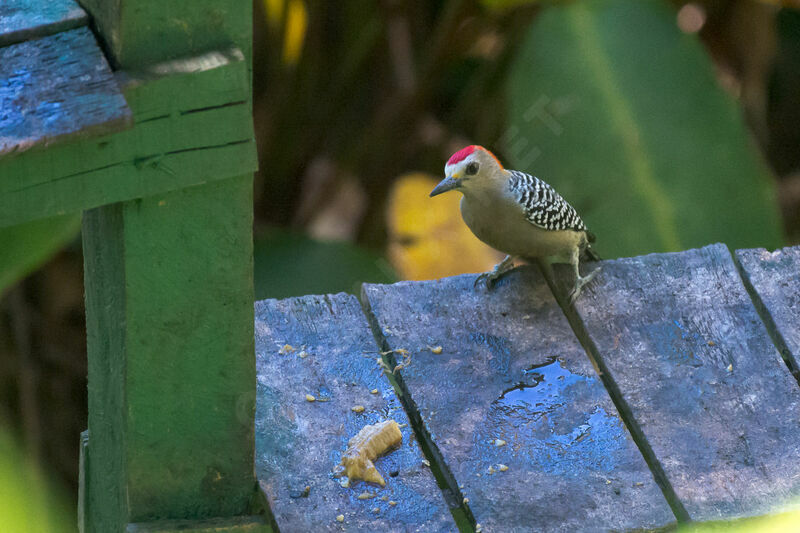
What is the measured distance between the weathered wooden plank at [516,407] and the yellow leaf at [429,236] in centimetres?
196

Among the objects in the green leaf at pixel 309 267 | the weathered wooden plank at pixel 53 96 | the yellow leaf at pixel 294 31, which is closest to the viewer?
the weathered wooden plank at pixel 53 96

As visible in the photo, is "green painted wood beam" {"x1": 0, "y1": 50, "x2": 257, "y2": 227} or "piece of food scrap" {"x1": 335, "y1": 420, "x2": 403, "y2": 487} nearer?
"green painted wood beam" {"x1": 0, "y1": 50, "x2": 257, "y2": 227}

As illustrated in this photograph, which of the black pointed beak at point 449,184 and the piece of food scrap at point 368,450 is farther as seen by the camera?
the black pointed beak at point 449,184

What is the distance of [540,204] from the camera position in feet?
10.2

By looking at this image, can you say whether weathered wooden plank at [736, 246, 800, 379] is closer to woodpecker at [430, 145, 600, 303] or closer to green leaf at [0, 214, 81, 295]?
woodpecker at [430, 145, 600, 303]

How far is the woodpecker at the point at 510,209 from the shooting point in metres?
3.08

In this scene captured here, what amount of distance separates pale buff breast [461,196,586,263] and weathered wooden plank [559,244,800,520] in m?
0.20

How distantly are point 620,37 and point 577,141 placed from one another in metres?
0.53

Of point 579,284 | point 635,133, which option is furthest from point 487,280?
point 635,133

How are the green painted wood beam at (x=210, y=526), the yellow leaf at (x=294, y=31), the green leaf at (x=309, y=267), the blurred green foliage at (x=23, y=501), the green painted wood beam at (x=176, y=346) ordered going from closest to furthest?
the green painted wood beam at (x=176, y=346)
the green painted wood beam at (x=210, y=526)
the blurred green foliage at (x=23, y=501)
the green leaf at (x=309, y=267)
the yellow leaf at (x=294, y=31)

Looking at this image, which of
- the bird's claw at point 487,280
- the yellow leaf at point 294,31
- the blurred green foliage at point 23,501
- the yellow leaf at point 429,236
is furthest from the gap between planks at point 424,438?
the yellow leaf at point 294,31

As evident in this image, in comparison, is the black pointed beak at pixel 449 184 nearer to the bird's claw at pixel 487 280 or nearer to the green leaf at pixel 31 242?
the bird's claw at pixel 487 280

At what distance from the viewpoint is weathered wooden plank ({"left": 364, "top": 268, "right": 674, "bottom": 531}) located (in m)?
2.29

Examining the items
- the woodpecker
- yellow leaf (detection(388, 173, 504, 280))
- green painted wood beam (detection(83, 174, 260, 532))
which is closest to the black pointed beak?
the woodpecker
